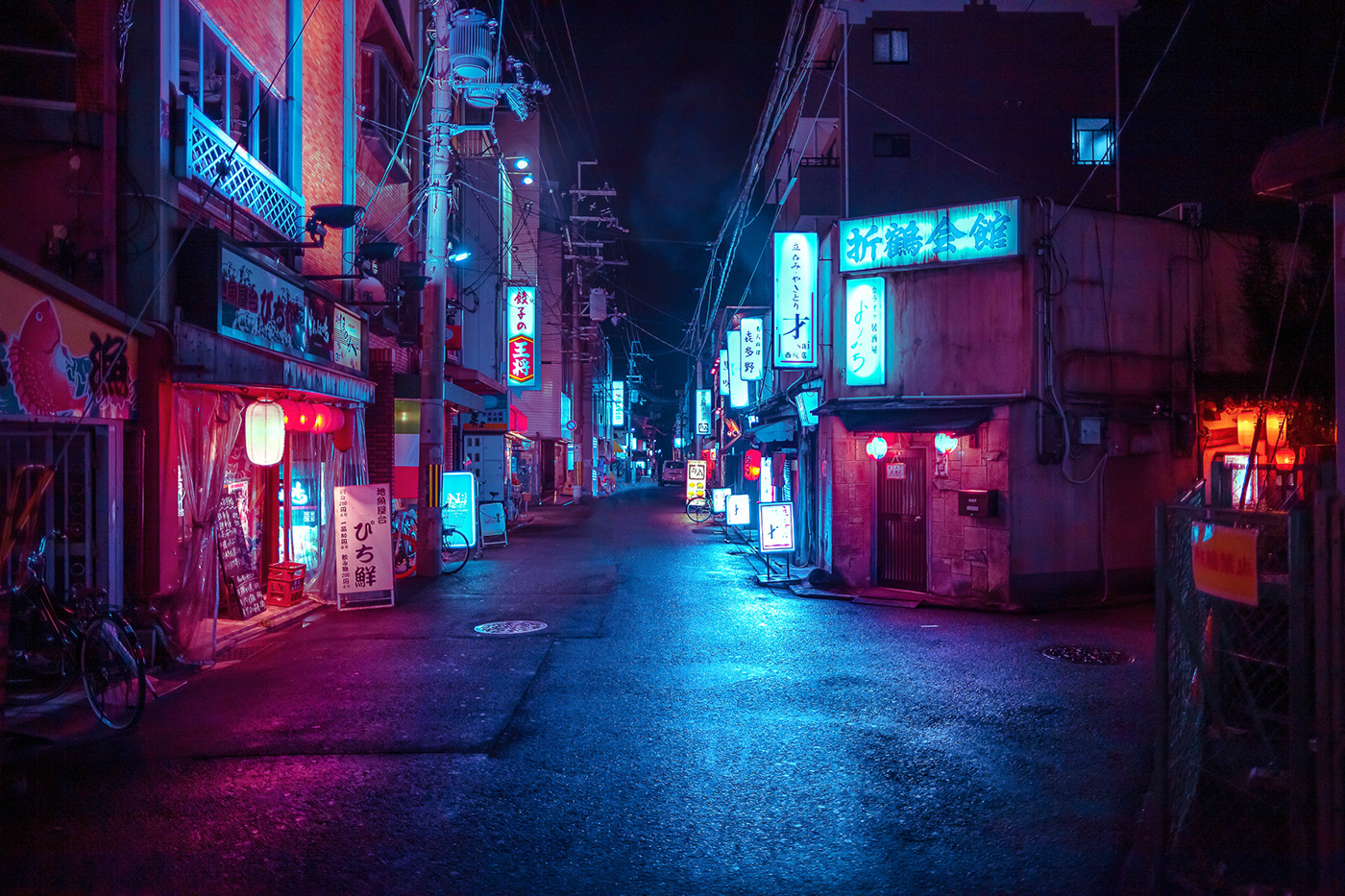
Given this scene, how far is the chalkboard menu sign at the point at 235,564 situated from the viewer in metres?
11.1

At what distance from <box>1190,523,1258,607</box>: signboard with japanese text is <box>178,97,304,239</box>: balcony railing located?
1095 centimetres

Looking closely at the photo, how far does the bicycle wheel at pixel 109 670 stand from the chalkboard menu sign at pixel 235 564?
11.8 ft

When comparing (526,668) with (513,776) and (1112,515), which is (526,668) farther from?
(1112,515)

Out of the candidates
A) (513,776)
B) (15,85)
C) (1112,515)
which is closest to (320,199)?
(15,85)

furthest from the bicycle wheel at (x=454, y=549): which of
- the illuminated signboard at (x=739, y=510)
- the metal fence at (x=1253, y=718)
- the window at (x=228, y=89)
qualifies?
the metal fence at (x=1253, y=718)

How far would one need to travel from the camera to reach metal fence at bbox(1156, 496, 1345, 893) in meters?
3.41

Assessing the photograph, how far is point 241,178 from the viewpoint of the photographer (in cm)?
1177

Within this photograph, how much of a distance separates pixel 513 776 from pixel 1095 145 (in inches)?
1028

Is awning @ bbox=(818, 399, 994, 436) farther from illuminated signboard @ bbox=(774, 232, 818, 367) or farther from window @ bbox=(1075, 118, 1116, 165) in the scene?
window @ bbox=(1075, 118, 1116, 165)

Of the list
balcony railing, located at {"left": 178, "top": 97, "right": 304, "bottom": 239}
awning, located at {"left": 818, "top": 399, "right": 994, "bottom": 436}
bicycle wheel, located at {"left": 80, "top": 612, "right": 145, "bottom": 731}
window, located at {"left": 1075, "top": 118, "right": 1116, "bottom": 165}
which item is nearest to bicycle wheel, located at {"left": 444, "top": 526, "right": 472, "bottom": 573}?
balcony railing, located at {"left": 178, "top": 97, "right": 304, "bottom": 239}

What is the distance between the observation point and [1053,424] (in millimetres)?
13445

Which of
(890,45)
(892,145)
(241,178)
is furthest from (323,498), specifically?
(890,45)

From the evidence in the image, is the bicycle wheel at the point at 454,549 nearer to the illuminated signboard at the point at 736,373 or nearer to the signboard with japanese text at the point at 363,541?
the signboard with japanese text at the point at 363,541

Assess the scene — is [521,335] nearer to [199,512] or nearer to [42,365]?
[199,512]
